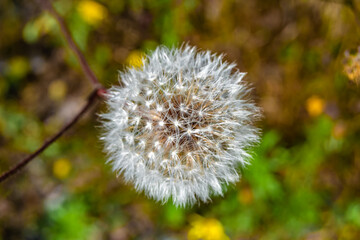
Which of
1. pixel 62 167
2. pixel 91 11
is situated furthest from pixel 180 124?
pixel 62 167

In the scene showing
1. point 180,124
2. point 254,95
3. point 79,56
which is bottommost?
point 180,124

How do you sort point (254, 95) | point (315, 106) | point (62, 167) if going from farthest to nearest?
point (62, 167) → point (315, 106) → point (254, 95)

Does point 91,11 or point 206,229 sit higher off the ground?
point 91,11

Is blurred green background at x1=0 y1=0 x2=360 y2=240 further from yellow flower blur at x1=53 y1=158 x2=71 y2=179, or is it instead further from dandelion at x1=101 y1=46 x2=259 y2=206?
dandelion at x1=101 y1=46 x2=259 y2=206

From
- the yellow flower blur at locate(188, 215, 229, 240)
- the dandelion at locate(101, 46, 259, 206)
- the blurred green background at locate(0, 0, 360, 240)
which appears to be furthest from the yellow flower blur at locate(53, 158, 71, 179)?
the dandelion at locate(101, 46, 259, 206)

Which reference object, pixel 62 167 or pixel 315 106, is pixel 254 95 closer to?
pixel 315 106
